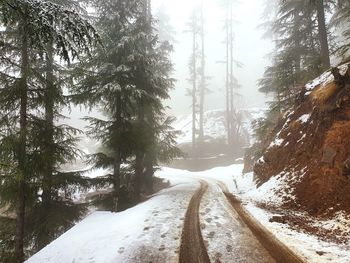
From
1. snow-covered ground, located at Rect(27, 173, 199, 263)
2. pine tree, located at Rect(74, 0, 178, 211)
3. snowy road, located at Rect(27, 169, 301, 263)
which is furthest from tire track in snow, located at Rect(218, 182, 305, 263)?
pine tree, located at Rect(74, 0, 178, 211)

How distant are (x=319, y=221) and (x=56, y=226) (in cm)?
1063

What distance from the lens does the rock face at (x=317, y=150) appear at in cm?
1120

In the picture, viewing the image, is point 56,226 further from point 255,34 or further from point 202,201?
point 255,34

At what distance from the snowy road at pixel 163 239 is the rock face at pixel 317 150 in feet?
9.87

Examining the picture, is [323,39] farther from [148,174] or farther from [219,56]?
[219,56]

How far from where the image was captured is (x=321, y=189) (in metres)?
11.6

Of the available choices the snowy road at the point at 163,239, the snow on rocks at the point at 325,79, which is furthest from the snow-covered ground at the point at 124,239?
the snow on rocks at the point at 325,79

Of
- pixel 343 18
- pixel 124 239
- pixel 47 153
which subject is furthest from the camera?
pixel 343 18

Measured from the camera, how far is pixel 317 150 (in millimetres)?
13312

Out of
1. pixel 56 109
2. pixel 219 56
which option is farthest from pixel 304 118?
pixel 219 56

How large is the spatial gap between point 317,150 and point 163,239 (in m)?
7.88

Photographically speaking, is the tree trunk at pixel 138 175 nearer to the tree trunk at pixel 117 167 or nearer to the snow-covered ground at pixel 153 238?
the tree trunk at pixel 117 167

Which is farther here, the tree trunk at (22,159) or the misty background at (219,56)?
the misty background at (219,56)

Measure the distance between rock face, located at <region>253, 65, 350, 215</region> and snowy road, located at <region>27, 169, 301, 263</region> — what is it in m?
3.01
